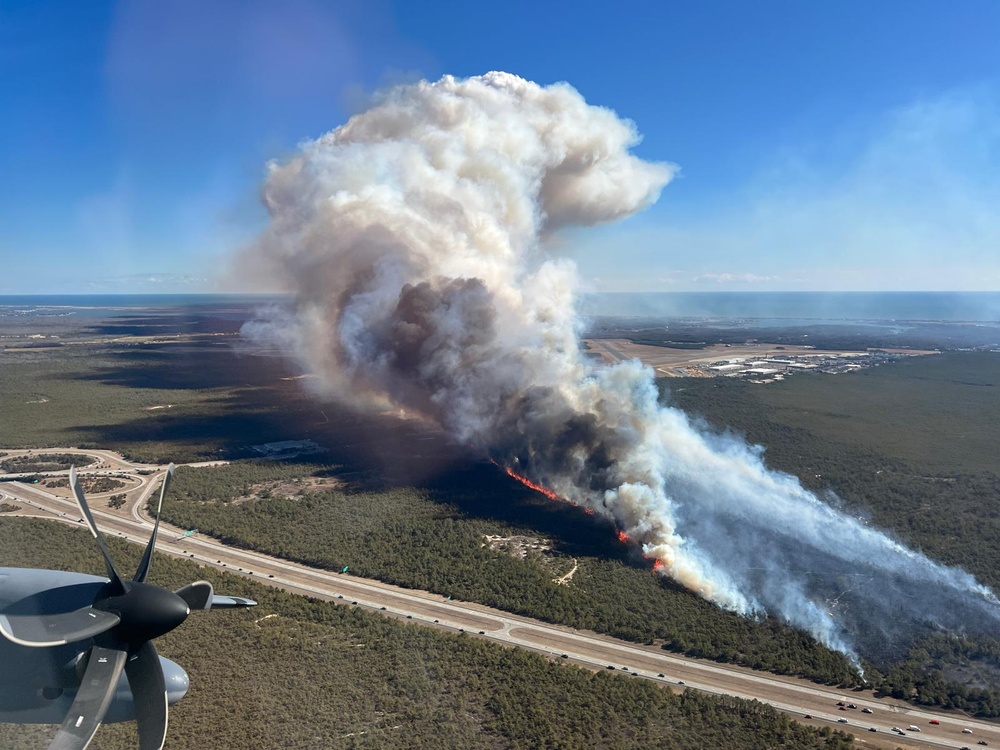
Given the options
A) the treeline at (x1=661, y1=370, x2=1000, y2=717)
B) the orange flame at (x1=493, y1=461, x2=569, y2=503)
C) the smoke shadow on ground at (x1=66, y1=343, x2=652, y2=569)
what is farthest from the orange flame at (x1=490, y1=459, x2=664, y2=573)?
the treeline at (x1=661, y1=370, x2=1000, y2=717)

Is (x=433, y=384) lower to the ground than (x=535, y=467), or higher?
higher

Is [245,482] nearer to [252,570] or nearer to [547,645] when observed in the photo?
[252,570]

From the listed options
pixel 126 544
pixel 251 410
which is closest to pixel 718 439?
pixel 126 544

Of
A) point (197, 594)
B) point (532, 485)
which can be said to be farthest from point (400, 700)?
point (532, 485)

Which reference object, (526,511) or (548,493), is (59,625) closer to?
(526,511)

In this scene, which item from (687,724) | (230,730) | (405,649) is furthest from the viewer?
(405,649)

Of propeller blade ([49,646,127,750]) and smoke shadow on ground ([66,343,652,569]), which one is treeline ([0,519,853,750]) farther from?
smoke shadow on ground ([66,343,652,569])

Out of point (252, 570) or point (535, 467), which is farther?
point (535, 467)

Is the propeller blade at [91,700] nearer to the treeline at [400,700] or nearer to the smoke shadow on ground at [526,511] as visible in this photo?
the treeline at [400,700]
